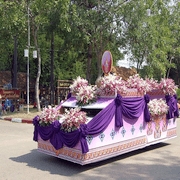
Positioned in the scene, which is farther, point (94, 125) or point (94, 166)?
point (94, 166)

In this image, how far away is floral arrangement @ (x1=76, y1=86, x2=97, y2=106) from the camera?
7.10m

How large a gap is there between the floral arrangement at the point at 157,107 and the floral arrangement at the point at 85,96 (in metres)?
1.86

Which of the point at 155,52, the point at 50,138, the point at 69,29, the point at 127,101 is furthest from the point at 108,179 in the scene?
the point at 155,52

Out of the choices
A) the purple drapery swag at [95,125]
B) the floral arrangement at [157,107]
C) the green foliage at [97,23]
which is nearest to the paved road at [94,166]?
the purple drapery swag at [95,125]

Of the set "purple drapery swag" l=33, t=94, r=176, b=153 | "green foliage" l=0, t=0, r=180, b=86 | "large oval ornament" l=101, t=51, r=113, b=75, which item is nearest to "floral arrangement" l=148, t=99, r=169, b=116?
"purple drapery swag" l=33, t=94, r=176, b=153

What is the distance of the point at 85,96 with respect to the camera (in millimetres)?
7094

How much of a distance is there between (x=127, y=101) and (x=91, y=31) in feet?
38.8

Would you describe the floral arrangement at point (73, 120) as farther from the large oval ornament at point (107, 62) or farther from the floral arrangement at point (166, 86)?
the floral arrangement at point (166, 86)

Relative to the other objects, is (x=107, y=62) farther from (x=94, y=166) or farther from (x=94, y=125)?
(x=94, y=166)

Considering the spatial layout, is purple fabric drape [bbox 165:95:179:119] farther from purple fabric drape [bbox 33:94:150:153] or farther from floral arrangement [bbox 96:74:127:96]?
floral arrangement [bbox 96:74:127:96]

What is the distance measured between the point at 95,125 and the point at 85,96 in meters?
1.09

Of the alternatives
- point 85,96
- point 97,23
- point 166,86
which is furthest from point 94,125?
point 97,23

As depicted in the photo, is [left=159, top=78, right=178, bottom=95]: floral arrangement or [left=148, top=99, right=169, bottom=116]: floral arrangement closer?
[left=148, top=99, right=169, bottom=116]: floral arrangement

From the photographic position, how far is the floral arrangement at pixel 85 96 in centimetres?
710
